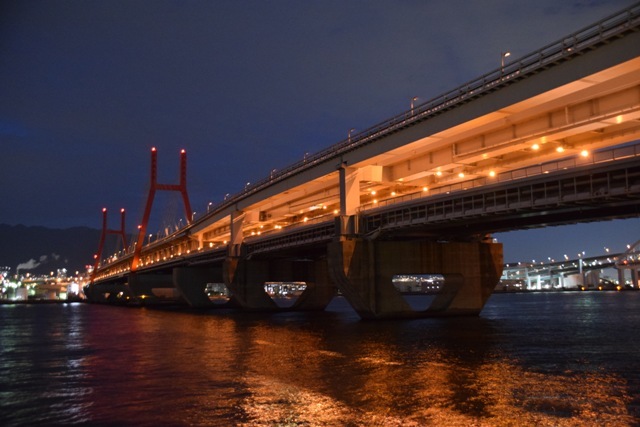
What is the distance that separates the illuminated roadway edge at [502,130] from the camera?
29734 mm

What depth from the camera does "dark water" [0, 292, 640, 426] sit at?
638 inches

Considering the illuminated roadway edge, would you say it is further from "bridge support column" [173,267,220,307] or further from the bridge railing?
"bridge support column" [173,267,220,307]

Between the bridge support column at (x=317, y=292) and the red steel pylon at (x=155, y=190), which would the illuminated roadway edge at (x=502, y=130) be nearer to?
the bridge support column at (x=317, y=292)

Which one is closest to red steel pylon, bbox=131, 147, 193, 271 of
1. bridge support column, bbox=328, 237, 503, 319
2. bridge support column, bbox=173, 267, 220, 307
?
bridge support column, bbox=173, 267, 220, 307

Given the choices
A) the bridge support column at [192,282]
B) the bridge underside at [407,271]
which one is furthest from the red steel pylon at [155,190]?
the bridge underside at [407,271]

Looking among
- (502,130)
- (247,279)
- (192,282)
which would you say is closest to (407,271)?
(502,130)

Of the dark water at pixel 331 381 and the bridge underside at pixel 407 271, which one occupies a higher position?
the bridge underside at pixel 407 271

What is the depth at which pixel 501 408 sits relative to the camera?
1670cm

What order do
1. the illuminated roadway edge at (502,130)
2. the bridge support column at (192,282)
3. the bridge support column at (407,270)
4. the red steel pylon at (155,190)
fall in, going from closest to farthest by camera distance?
the illuminated roadway edge at (502,130)
the bridge support column at (407,270)
the bridge support column at (192,282)
the red steel pylon at (155,190)

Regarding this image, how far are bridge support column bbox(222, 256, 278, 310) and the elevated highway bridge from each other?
17 cm

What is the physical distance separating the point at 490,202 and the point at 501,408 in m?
23.0

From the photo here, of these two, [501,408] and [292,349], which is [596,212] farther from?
[501,408]

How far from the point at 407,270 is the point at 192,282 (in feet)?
197

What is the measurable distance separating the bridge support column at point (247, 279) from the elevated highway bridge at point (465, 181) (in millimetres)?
172
